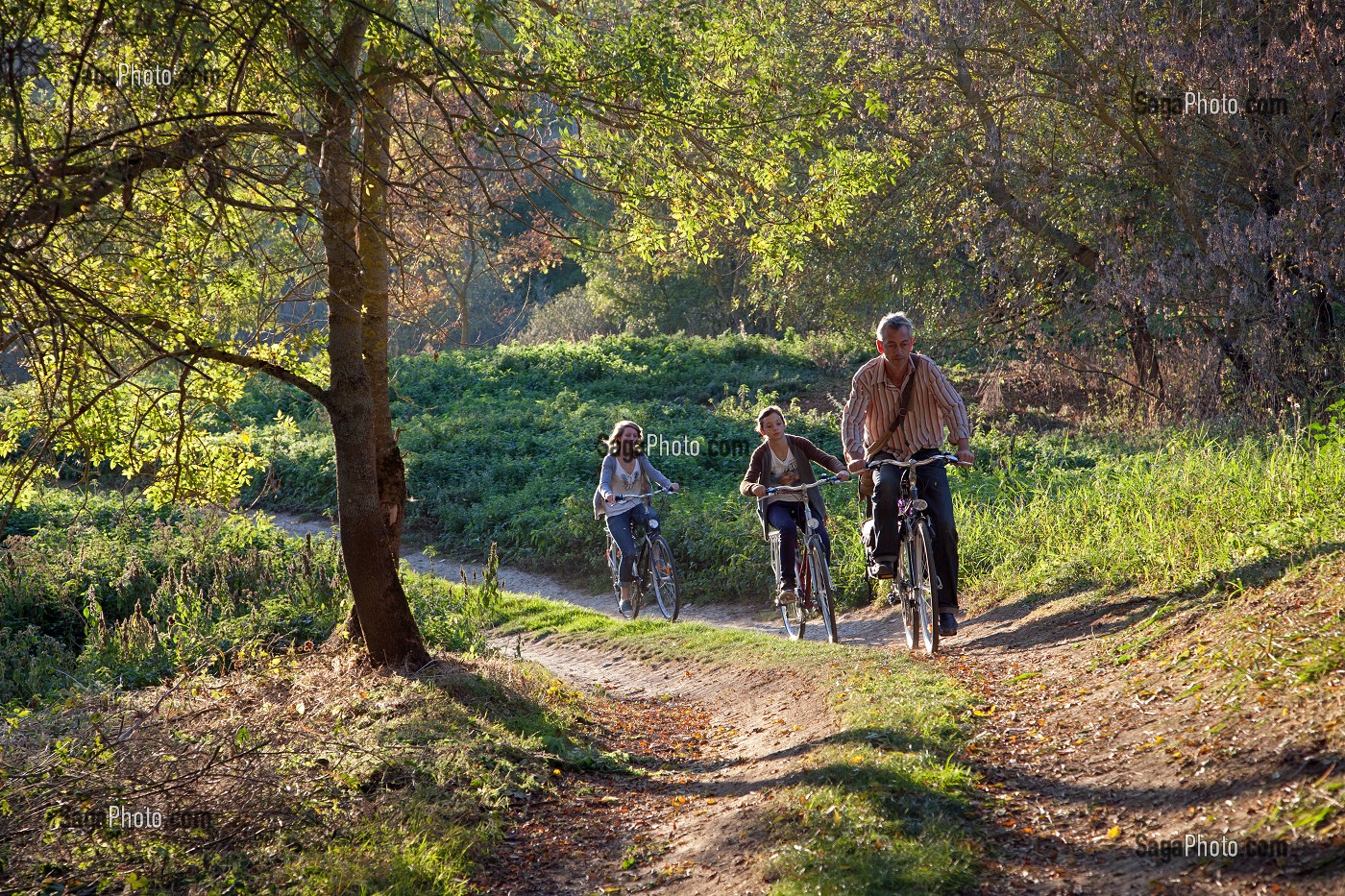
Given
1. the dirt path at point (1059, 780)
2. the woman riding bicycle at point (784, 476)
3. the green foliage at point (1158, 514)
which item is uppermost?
the woman riding bicycle at point (784, 476)

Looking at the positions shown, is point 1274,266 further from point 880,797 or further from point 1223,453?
point 880,797

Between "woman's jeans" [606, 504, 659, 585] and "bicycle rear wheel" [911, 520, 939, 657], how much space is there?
4.19m

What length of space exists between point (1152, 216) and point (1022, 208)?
6.12 ft

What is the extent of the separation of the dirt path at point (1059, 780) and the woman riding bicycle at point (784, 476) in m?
1.40

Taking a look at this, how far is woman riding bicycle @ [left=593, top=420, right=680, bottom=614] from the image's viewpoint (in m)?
11.5

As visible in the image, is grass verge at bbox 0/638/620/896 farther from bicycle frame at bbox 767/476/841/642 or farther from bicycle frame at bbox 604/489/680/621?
bicycle frame at bbox 604/489/680/621

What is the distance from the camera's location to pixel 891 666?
24.8 ft

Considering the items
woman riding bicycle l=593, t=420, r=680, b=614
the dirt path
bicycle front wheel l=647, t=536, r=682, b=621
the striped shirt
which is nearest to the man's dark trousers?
the striped shirt

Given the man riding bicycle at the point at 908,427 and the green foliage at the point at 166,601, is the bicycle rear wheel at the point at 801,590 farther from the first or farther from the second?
the green foliage at the point at 166,601

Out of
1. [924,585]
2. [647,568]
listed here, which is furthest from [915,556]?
[647,568]

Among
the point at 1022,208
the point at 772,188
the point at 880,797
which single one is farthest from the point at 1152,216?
the point at 880,797

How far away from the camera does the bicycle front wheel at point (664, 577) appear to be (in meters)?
11.7

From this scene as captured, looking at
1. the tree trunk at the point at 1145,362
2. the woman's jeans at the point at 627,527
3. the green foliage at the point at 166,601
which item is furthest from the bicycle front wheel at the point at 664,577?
the tree trunk at the point at 1145,362

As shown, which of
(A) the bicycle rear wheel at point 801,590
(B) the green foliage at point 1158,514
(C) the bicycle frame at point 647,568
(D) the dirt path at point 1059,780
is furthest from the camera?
(C) the bicycle frame at point 647,568
